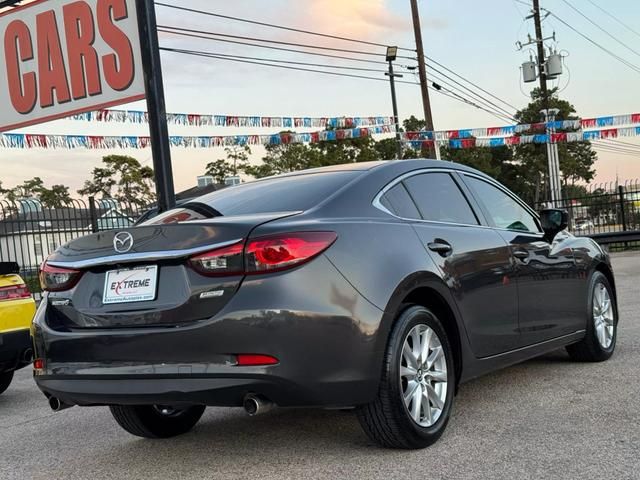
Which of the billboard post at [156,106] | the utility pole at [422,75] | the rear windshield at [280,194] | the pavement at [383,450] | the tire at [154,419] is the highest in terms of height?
the utility pole at [422,75]

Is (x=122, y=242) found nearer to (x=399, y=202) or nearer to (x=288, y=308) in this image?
(x=288, y=308)

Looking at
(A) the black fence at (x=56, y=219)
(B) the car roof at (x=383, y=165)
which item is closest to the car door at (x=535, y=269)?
(B) the car roof at (x=383, y=165)

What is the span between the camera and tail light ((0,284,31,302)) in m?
6.12

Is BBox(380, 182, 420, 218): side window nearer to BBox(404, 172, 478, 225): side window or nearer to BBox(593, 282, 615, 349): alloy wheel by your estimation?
BBox(404, 172, 478, 225): side window

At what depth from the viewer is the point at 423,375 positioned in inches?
151

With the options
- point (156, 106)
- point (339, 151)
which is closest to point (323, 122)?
point (156, 106)

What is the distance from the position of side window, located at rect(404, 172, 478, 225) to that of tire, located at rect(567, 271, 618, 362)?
152cm

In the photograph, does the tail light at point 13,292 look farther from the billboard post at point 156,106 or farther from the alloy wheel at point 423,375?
the alloy wheel at point 423,375

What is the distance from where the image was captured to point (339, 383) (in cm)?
339

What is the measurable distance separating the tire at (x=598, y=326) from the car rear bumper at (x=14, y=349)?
165 inches

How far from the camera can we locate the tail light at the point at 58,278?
12.3 ft

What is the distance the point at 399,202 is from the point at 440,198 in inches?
18.8

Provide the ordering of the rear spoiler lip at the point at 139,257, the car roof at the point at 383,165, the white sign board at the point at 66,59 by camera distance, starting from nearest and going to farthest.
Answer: the rear spoiler lip at the point at 139,257 < the car roof at the point at 383,165 < the white sign board at the point at 66,59

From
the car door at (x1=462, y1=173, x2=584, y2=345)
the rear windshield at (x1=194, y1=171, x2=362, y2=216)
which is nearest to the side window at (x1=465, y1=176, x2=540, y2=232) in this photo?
the car door at (x1=462, y1=173, x2=584, y2=345)
